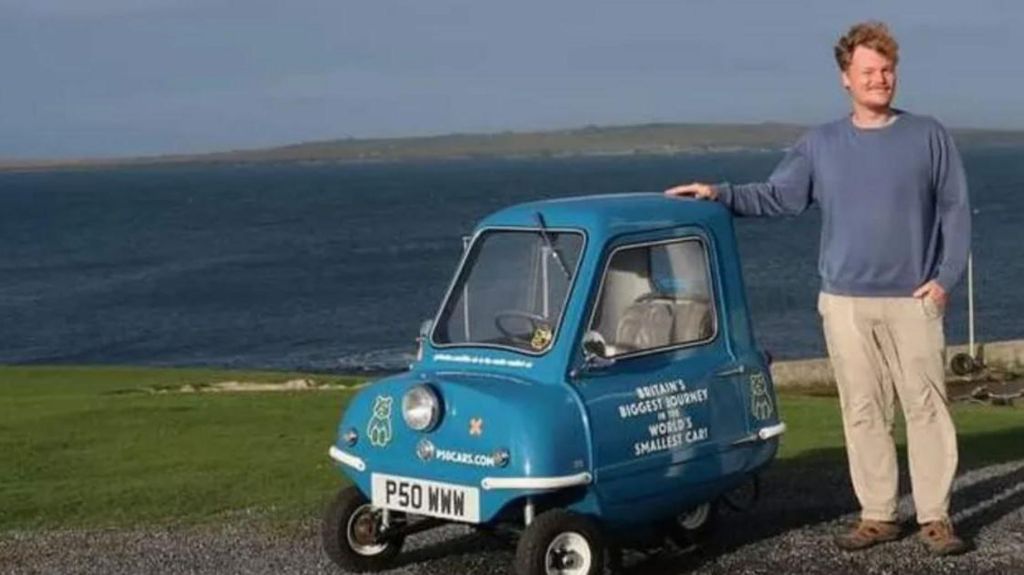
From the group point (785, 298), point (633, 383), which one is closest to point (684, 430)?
point (633, 383)

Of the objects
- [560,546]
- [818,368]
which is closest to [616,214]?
[560,546]

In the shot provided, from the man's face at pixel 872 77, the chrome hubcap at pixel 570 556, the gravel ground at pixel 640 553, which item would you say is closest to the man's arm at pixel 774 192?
the man's face at pixel 872 77

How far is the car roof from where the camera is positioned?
27.9 feet

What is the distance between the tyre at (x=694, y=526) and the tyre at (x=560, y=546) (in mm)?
1062

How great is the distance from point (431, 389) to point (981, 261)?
6947 cm

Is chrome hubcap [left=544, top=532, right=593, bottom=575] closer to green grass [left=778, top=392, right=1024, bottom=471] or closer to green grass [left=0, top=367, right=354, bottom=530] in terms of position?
green grass [left=0, top=367, right=354, bottom=530]

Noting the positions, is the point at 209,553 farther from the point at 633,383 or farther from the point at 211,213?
the point at 211,213

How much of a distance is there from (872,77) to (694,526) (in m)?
2.53

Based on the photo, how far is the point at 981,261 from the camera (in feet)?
245

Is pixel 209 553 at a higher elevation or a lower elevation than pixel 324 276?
higher

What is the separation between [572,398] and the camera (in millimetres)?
8070

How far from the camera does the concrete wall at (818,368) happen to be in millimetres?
31703

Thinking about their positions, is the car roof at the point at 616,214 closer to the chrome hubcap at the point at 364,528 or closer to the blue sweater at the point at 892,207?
the blue sweater at the point at 892,207

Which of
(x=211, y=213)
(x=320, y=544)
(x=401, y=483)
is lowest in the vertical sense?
(x=211, y=213)
